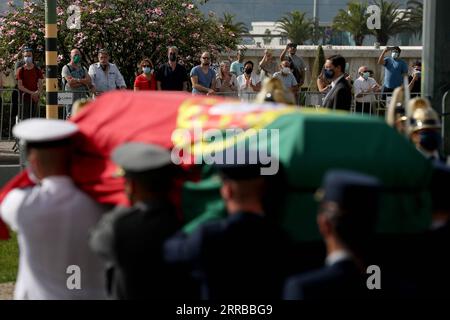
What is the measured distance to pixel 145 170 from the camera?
5105 millimetres

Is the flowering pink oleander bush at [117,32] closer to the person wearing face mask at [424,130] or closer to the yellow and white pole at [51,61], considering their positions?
the yellow and white pole at [51,61]

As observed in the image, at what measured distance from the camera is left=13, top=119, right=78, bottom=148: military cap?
5.58 metres

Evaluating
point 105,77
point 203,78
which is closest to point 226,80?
point 203,78

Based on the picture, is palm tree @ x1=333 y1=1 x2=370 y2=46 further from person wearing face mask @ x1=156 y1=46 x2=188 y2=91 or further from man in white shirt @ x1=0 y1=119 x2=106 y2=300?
man in white shirt @ x1=0 y1=119 x2=106 y2=300

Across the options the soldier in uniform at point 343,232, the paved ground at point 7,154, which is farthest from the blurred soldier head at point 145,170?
the paved ground at point 7,154

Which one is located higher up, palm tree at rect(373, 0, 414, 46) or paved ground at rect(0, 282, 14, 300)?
palm tree at rect(373, 0, 414, 46)

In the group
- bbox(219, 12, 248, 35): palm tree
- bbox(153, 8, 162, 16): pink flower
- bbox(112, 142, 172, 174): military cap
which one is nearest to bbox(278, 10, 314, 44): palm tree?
bbox(219, 12, 248, 35): palm tree

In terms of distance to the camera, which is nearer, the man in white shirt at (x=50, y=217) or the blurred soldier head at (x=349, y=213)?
the blurred soldier head at (x=349, y=213)

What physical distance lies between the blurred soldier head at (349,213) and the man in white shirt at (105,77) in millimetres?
15405

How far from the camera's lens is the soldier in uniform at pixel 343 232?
4215 mm

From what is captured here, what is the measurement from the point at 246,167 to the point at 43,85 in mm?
15957

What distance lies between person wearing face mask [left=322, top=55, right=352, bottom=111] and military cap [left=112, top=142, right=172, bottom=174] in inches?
303

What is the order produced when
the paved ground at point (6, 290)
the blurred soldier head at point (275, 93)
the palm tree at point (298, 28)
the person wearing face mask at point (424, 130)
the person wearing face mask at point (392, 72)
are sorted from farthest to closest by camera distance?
the palm tree at point (298, 28) → the person wearing face mask at point (392, 72) → the paved ground at point (6, 290) → the blurred soldier head at point (275, 93) → the person wearing face mask at point (424, 130)
